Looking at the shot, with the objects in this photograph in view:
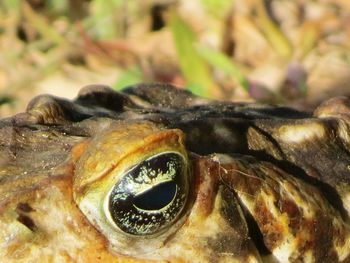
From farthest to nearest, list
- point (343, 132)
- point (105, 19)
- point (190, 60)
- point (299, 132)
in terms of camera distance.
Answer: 1. point (105, 19)
2. point (190, 60)
3. point (343, 132)
4. point (299, 132)

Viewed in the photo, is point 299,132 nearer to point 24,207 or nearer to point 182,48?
point 24,207

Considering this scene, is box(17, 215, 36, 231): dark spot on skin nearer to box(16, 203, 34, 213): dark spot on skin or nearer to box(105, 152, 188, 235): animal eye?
box(16, 203, 34, 213): dark spot on skin

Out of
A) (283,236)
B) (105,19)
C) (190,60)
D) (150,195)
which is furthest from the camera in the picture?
(105,19)

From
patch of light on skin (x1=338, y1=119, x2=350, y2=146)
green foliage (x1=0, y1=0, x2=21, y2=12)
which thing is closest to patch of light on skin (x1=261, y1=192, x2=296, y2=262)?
patch of light on skin (x1=338, y1=119, x2=350, y2=146)

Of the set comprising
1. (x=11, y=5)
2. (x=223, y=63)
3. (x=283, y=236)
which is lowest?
(x=223, y=63)

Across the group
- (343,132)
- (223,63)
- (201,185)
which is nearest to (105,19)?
(223,63)

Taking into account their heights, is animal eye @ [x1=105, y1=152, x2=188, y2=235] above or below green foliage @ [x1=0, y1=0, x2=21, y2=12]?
above
